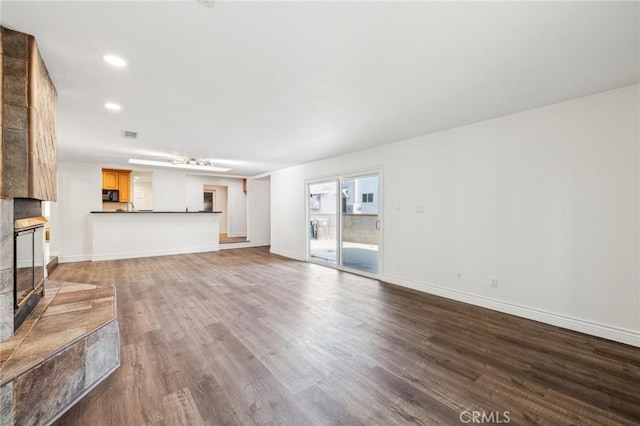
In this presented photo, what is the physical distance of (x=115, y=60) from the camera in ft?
6.93

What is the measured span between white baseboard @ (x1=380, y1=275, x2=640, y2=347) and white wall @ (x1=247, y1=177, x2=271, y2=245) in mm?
6331

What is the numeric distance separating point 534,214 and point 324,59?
9.65ft

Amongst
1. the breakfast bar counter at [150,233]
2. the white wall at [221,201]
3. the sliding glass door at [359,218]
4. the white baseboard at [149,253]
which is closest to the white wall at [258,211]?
the breakfast bar counter at [150,233]

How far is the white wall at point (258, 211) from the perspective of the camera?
932 centimetres

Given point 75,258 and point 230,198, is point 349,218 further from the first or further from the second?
point 75,258

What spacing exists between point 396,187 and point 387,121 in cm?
140

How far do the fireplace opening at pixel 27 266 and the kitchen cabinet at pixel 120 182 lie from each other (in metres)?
6.15

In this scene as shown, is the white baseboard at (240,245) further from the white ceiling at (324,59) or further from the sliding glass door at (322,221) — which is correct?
the white ceiling at (324,59)

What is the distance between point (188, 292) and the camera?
164 inches

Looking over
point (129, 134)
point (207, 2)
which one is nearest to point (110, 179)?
point (129, 134)

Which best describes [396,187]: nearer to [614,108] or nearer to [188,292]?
[614,108]

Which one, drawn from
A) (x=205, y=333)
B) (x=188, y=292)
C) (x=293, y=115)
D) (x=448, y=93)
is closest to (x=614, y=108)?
(x=448, y=93)

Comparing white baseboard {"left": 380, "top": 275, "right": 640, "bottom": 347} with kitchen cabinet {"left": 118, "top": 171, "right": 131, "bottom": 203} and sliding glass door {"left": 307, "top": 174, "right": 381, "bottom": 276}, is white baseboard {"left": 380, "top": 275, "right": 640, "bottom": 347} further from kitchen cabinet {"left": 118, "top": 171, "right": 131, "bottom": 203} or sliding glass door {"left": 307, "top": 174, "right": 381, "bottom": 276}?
kitchen cabinet {"left": 118, "top": 171, "right": 131, "bottom": 203}

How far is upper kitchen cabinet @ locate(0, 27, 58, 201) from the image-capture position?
1706 mm
